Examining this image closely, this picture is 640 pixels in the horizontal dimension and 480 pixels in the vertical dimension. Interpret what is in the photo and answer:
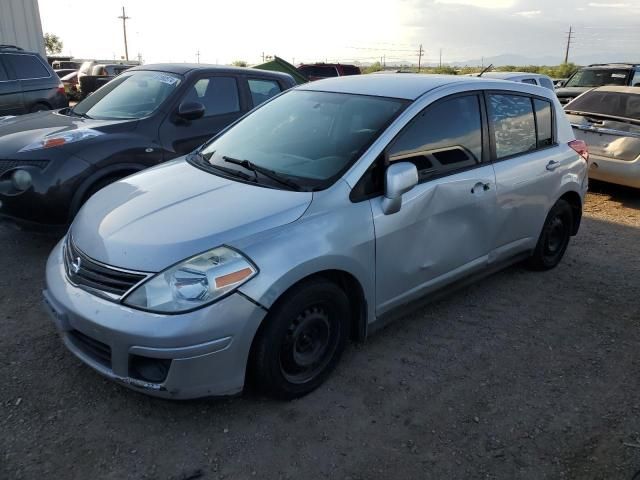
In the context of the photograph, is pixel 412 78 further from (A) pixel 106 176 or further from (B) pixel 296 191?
(A) pixel 106 176

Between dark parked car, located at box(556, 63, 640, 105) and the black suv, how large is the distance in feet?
35.8

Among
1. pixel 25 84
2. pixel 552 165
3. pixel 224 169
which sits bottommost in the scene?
pixel 552 165

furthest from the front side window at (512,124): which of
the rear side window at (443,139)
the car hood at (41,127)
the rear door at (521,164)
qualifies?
the car hood at (41,127)

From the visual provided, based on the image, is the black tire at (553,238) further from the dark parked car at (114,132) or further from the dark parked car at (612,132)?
the dark parked car at (114,132)

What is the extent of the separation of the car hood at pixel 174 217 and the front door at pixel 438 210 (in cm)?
66

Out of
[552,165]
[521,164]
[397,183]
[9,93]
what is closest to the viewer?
[397,183]

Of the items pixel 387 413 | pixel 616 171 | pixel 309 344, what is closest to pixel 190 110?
pixel 309 344

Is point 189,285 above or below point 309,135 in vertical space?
below

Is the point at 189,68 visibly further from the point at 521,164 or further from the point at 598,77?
the point at 598,77

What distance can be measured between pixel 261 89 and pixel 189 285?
4164 mm

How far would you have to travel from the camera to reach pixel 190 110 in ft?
16.9

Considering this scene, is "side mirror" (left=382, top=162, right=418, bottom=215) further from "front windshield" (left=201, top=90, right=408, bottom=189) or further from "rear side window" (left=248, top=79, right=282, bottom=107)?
"rear side window" (left=248, top=79, right=282, bottom=107)

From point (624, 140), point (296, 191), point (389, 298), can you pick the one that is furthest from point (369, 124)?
point (624, 140)

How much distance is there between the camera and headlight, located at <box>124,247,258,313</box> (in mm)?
2473
